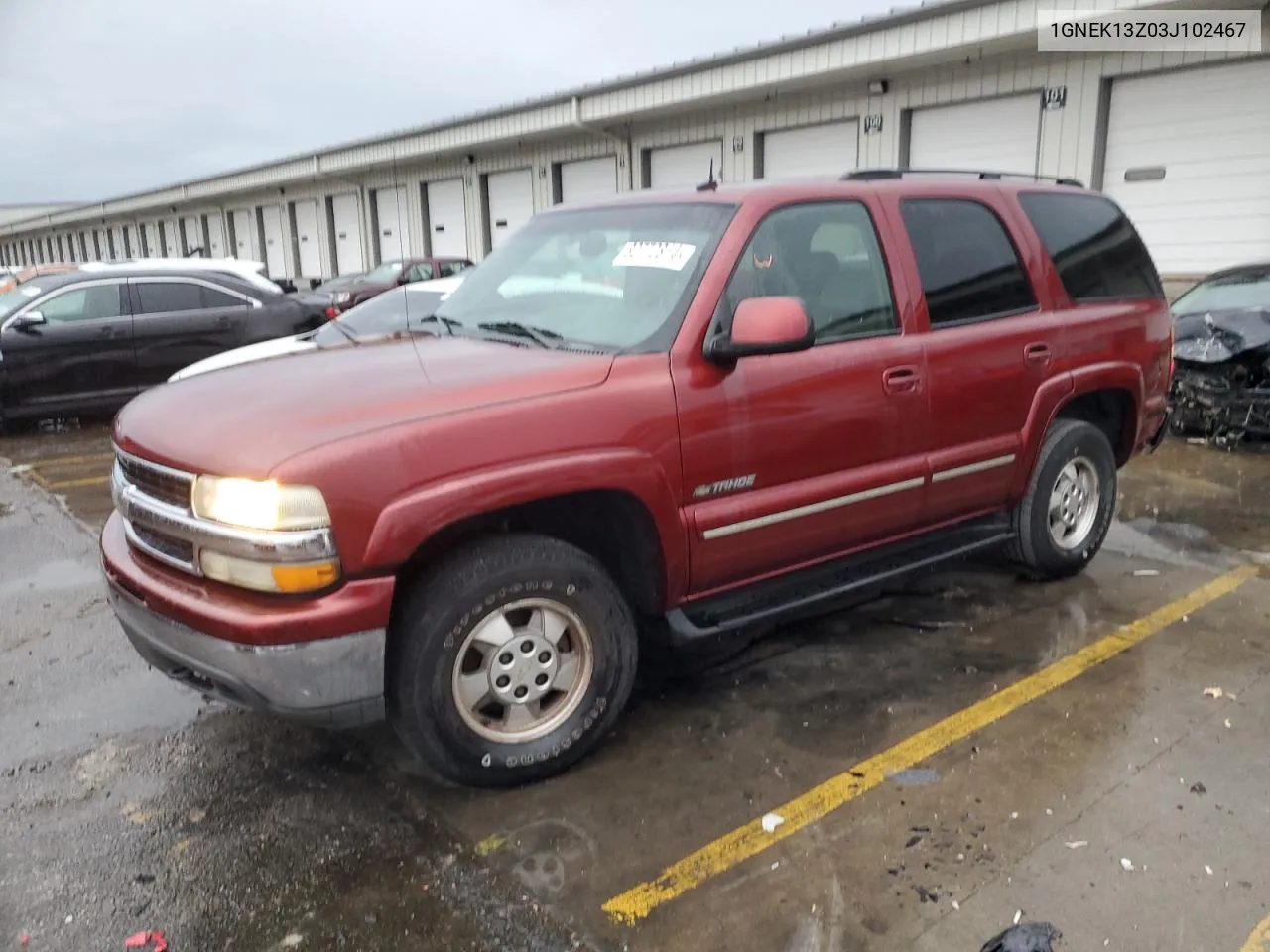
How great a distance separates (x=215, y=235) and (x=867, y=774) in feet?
142

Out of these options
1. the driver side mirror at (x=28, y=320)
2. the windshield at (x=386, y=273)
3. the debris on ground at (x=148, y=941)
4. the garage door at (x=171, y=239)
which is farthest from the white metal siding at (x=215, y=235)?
the debris on ground at (x=148, y=941)

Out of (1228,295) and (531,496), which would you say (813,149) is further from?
(531,496)

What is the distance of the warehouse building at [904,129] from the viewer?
38.5ft

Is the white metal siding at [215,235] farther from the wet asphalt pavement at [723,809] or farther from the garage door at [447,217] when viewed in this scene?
the wet asphalt pavement at [723,809]

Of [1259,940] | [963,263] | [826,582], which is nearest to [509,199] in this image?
[963,263]

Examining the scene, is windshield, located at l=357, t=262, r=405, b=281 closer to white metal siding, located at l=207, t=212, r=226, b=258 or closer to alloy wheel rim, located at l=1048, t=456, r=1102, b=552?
alloy wheel rim, located at l=1048, t=456, r=1102, b=552

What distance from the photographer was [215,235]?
40906mm

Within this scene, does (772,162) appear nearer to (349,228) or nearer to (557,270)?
(557,270)

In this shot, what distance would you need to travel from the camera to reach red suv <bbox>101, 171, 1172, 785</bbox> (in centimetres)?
275

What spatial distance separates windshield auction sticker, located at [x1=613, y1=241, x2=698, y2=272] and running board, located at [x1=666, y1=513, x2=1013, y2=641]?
48.1 inches

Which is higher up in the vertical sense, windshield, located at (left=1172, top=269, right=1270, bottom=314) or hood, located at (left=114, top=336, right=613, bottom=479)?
hood, located at (left=114, top=336, right=613, bottom=479)

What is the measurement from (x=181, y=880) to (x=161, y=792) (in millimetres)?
574

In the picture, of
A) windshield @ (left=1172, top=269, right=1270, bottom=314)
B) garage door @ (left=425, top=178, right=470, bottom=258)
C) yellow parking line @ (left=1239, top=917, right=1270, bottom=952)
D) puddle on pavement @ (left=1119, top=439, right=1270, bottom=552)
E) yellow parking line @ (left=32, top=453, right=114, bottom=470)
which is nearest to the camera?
yellow parking line @ (left=1239, top=917, right=1270, bottom=952)

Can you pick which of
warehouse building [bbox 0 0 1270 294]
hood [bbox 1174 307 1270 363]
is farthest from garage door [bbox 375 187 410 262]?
hood [bbox 1174 307 1270 363]
